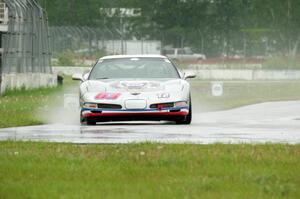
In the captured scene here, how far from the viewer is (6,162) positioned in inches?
443

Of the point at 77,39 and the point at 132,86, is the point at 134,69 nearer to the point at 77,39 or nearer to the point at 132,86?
the point at 132,86

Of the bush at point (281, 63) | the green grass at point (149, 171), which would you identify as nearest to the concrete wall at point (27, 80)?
the green grass at point (149, 171)

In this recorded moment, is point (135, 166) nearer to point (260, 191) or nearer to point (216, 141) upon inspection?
point (260, 191)

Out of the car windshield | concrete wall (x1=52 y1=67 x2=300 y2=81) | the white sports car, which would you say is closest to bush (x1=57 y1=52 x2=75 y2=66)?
concrete wall (x1=52 y1=67 x2=300 y2=81)

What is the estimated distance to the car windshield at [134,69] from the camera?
20.3 metres

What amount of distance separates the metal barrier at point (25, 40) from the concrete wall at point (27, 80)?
0.93 ft

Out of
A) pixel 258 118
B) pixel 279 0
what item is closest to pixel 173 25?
pixel 279 0

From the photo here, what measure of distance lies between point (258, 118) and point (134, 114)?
4671 mm

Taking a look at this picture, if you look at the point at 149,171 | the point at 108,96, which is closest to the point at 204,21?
the point at 108,96

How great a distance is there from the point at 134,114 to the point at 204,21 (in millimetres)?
87074

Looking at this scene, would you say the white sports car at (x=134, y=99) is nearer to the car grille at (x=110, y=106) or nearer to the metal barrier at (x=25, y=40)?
the car grille at (x=110, y=106)

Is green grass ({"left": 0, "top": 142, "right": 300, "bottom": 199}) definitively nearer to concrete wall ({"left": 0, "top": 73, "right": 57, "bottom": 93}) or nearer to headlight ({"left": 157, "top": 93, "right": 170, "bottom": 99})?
headlight ({"left": 157, "top": 93, "right": 170, "bottom": 99})

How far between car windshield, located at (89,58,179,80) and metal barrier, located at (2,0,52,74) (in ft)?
69.3

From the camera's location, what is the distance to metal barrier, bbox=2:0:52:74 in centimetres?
4412
